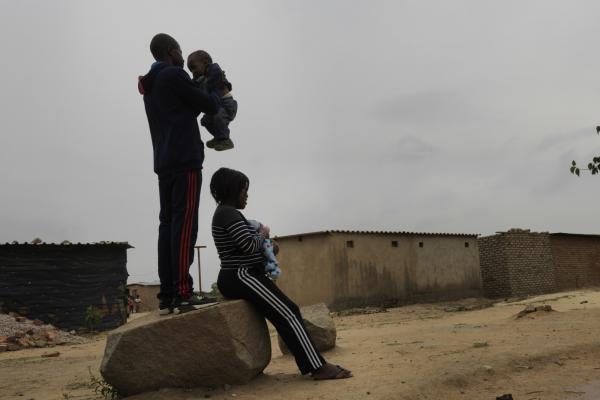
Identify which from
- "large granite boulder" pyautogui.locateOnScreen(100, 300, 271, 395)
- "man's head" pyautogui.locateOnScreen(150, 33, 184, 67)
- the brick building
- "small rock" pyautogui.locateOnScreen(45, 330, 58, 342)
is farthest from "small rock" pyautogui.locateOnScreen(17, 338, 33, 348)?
the brick building

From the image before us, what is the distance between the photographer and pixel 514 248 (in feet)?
70.7

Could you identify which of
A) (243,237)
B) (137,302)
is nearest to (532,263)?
(243,237)

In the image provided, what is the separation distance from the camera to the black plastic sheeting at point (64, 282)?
1464cm

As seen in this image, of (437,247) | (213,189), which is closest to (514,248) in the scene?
(437,247)

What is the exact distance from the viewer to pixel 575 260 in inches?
910

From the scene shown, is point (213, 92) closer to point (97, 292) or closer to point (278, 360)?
point (278, 360)

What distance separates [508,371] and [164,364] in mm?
2382

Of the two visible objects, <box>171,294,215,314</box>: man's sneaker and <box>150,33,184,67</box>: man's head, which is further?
<box>150,33,184,67</box>: man's head

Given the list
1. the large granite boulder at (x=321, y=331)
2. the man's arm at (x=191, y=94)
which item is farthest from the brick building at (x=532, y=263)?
the man's arm at (x=191, y=94)

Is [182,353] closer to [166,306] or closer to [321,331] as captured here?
[166,306]

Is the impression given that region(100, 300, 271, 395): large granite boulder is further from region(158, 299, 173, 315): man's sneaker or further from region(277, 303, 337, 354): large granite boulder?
region(277, 303, 337, 354): large granite boulder

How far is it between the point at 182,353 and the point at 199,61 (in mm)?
2159

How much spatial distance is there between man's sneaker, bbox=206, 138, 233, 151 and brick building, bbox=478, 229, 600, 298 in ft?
65.1

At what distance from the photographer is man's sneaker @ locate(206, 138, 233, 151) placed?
3.87m
